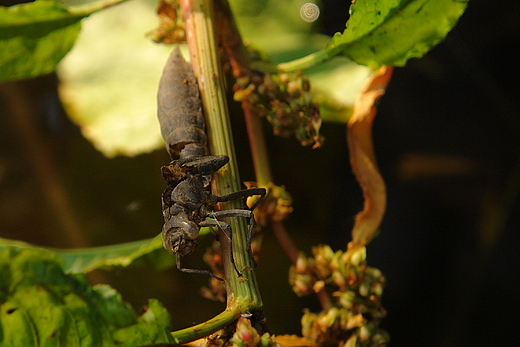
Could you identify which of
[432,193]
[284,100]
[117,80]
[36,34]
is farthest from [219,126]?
[432,193]

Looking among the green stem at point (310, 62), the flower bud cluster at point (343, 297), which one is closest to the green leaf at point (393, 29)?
the green stem at point (310, 62)

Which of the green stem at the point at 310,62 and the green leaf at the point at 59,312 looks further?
the green stem at the point at 310,62

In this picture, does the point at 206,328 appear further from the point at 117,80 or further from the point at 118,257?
the point at 117,80

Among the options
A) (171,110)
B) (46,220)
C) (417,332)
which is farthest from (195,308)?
(46,220)

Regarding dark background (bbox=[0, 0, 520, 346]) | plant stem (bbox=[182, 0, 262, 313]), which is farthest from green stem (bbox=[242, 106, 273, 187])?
dark background (bbox=[0, 0, 520, 346])

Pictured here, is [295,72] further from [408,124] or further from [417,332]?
[417,332]

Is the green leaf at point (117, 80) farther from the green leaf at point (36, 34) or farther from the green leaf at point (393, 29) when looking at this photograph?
the green leaf at point (393, 29)

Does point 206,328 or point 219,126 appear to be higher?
point 219,126
